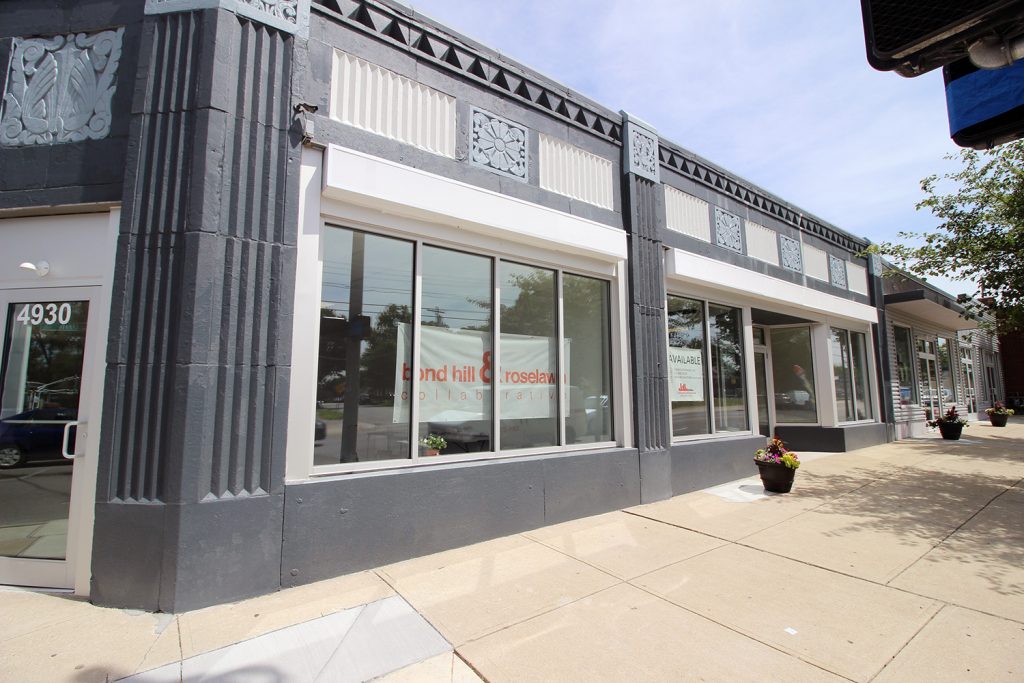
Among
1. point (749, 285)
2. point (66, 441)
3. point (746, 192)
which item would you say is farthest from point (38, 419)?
point (746, 192)

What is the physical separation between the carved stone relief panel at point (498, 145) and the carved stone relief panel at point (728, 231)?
4.28 metres

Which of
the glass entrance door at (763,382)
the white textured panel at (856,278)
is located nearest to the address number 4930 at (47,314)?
the glass entrance door at (763,382)

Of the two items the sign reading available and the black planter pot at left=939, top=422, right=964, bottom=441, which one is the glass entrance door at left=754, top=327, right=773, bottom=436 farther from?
the sign reading available

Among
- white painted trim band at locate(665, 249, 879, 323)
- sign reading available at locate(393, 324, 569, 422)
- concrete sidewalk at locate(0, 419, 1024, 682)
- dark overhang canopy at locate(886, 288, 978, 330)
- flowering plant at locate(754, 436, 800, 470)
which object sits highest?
dark overhang canopy at locate(886, 288, 978, 330)

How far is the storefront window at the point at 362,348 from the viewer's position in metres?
4.39

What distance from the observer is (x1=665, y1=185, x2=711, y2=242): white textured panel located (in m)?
7.53

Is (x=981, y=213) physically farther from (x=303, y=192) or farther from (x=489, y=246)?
(x=303, y=192)

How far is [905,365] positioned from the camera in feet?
46.1

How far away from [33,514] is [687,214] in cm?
857

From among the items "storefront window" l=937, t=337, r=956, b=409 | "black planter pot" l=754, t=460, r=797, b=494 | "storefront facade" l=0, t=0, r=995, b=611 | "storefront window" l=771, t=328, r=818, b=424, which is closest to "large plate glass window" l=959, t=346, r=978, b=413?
"storefront window" l=937, t=337, r=956, b=409

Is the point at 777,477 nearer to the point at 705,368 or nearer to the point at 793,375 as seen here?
the point at 705,368

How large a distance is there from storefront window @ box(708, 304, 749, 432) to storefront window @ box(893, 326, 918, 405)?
8.29 metres

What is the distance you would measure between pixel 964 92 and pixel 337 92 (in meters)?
4.61

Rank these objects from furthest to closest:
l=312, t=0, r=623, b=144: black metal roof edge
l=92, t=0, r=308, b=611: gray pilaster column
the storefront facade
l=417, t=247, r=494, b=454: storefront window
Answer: l=417, t=247, r=494, b=454: storefront window → l=312, t=0, r=623, b=144: black metal roof edge → the storefront facade → l=92, t=0, r=308, b=611: gray pilaster column
